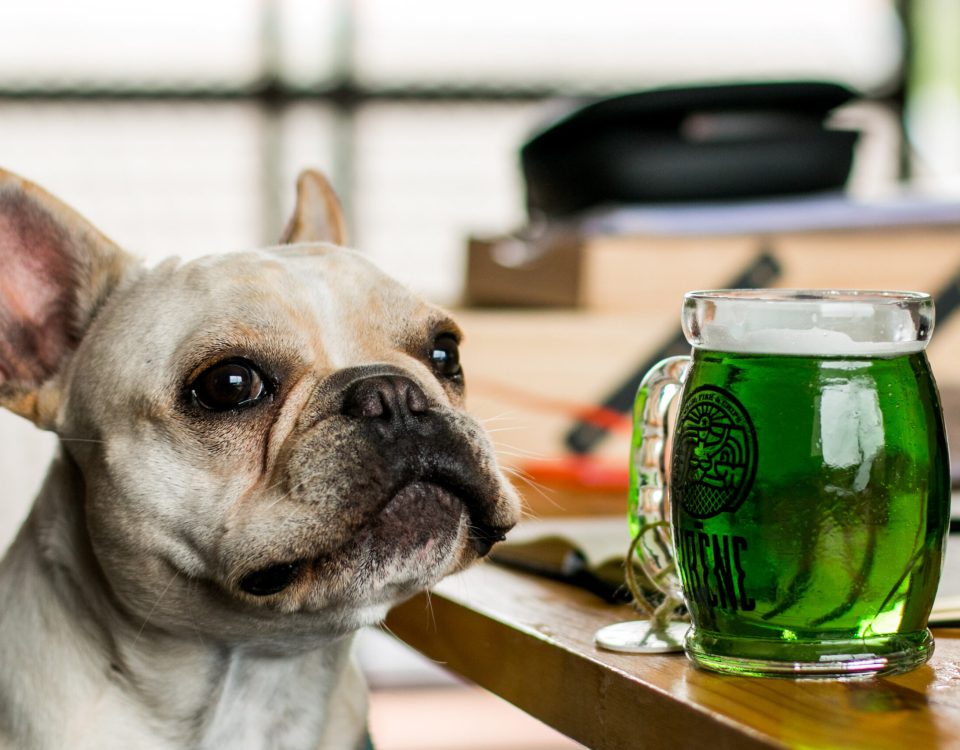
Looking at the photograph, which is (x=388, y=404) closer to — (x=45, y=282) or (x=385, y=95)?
(x=45, y=282)

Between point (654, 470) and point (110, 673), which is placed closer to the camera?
point (654, 470)

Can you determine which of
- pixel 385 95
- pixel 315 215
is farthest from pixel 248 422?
pixel 385 95

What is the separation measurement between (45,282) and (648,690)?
787mm

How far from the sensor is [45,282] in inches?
47.7

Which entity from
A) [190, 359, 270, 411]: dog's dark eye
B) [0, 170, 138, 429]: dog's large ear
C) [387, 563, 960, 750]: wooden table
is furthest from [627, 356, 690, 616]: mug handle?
[0, 170, 138, 429]: dog's large ear

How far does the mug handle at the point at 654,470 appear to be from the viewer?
2.84 feet

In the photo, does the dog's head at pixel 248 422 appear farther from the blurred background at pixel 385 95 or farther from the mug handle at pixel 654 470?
the blurred background at pixel 385 95

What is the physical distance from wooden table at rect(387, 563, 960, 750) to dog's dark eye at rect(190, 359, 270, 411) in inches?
9.6

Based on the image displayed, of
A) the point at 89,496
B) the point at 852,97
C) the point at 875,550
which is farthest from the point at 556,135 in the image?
the point at 875,550

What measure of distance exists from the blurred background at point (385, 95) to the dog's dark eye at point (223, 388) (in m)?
2.15

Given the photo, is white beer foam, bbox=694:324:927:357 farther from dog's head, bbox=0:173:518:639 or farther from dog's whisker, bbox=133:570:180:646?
dog's whisker, bbox=133:570:180:646

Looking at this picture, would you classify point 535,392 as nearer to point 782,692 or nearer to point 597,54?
point 782,692

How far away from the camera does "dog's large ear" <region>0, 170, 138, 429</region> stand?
46.2 inches

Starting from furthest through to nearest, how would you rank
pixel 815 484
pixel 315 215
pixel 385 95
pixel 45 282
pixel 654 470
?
pixel 385 95 < pixel 315 215 < pixel 45 282 < pixel 654 470 < pixel 815 484
